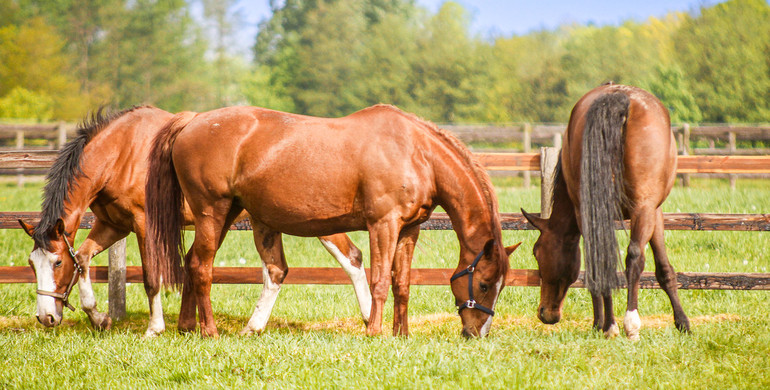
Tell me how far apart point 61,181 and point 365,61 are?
123 feet

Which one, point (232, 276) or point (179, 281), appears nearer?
point (179, 281)

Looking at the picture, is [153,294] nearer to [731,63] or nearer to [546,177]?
[546,177]

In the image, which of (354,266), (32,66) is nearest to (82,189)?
(354,266)

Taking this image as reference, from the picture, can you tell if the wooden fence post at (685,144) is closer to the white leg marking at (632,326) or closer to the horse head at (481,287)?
the white leg marking at (632,326)

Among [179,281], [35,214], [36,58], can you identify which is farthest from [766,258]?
[36,58]

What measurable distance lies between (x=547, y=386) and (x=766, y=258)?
4923 millimetres

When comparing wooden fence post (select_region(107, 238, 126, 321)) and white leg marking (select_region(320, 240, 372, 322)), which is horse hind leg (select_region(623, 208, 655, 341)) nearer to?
white leg marking (select_region(320, 240, 372, 322))

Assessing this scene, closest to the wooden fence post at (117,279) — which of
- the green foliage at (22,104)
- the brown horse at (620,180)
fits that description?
the brown horse at (620,180)

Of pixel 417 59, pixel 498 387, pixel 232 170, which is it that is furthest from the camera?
pixel 417 59

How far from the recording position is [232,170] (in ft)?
15.4

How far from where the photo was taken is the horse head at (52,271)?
484 centimetres

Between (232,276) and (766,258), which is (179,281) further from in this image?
(766,258)

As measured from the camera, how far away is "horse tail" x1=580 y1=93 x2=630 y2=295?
13.5 ft

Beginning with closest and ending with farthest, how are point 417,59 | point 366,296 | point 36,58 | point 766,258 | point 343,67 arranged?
point 366,296 < point 766,258 < point 36,58 < point 417,59 < point 343,67
